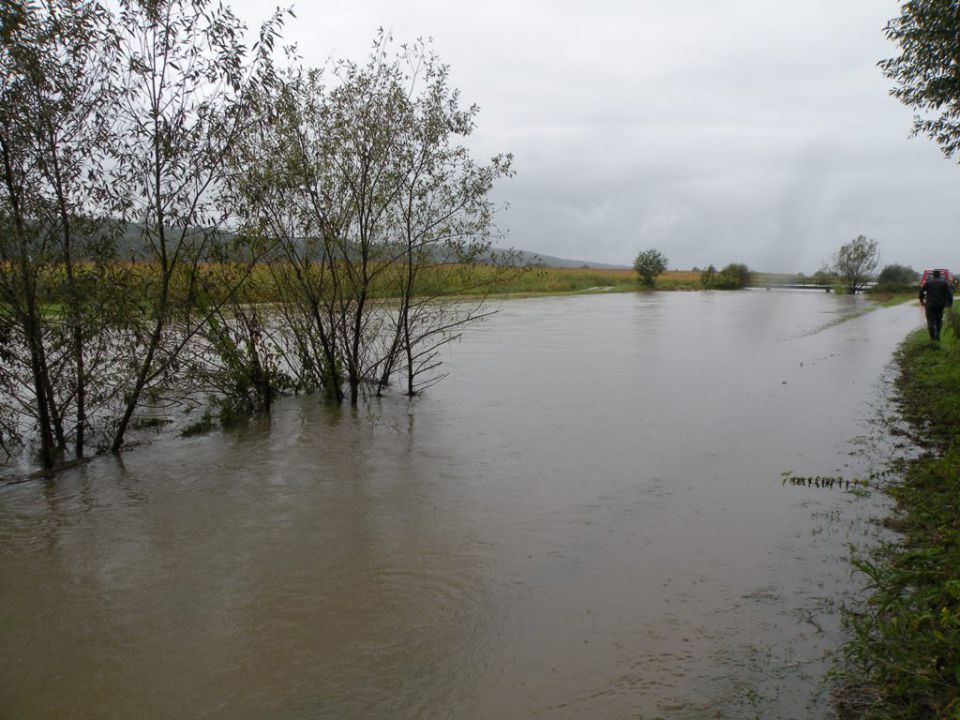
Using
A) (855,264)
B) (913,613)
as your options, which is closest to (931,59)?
(913,613)

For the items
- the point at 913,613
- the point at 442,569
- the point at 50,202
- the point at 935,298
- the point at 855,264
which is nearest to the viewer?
the point at 913,613

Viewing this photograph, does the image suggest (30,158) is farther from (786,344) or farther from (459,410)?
(786,344)

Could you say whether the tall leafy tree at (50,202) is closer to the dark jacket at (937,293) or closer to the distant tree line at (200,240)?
the distant tree line at (200,240)

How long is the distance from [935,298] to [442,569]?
1668 centimetres

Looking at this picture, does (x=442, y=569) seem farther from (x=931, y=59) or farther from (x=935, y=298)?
(x=935, y=298)

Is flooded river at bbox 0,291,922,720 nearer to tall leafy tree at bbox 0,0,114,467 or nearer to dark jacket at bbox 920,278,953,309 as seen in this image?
tall leafy tree at bbox 0,0,114,467

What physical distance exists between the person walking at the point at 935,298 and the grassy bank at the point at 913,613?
11675mm

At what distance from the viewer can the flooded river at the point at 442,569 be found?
4000mm

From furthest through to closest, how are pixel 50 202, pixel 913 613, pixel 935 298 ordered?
1. pixel 935 298
2. pixel 50 202
3. pixel 913 613

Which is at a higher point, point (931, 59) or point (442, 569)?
point (931, 59)

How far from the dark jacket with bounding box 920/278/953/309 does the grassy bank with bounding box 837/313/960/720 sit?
38.2 ft

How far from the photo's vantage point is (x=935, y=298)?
17.2 m

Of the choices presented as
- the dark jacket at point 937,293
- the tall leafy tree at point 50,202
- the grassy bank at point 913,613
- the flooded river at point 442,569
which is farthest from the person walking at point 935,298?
the tall leafy tree at point 50,202

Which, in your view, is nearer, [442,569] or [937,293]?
[442,569]
